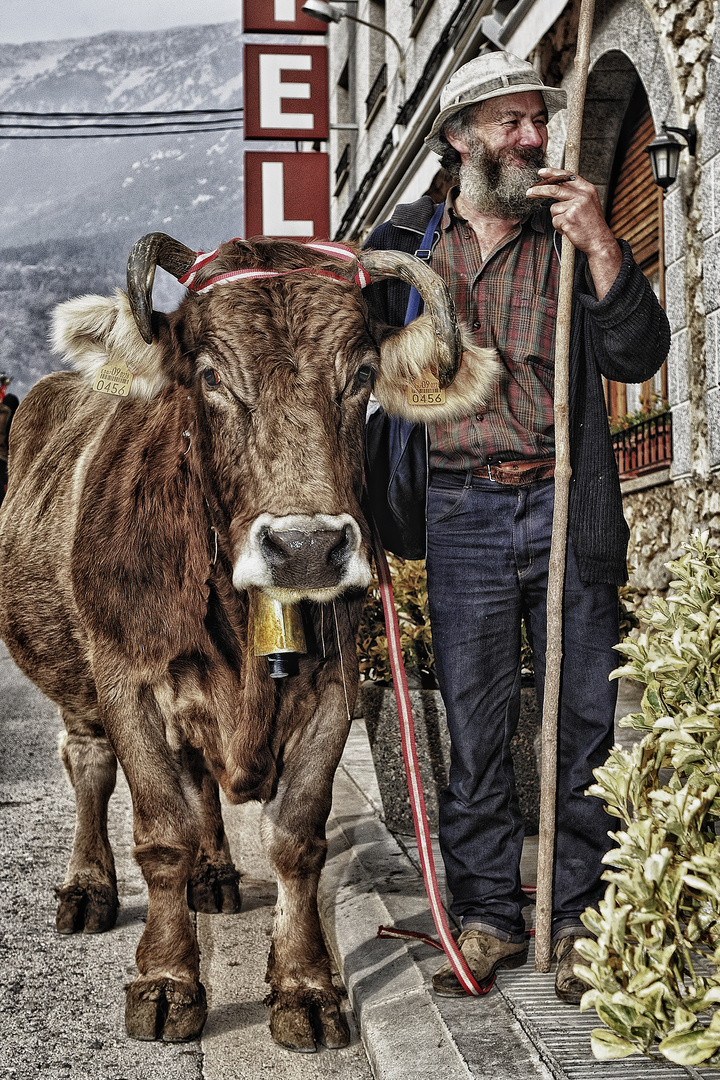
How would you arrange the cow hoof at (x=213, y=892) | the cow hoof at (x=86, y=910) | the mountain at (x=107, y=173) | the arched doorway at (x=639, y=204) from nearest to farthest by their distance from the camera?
the cow hoof at (x=86, y=910), the cow hoof at (x=213, y=892), the arched doorway at (x=639, y=204), the mountain at (x=107, y=173)

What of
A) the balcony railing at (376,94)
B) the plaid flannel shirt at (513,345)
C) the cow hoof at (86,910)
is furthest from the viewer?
the balcony railing at (376,94)

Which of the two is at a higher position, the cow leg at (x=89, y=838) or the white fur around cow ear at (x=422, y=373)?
the white fur around cow ear at (x=422, y=373)

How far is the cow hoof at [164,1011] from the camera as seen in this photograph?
300 cm

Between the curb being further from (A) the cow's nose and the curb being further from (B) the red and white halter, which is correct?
(B) the red and white halter

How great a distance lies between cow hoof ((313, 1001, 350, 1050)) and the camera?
2988 millimetres

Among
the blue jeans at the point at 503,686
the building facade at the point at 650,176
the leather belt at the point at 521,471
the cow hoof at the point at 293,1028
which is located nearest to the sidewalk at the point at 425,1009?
the cow hoof at the point at 293,1028

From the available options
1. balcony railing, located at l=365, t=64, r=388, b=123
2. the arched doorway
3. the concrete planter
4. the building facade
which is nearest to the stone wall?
the building facade

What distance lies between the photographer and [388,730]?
4648 mm

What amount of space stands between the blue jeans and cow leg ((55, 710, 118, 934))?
4.13ft

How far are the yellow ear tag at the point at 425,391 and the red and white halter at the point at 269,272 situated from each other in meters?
0.33

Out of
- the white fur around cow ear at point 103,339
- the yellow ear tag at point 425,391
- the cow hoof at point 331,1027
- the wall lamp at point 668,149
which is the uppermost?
the wall lamp at point 668,149

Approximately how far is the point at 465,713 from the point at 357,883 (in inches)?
40.7

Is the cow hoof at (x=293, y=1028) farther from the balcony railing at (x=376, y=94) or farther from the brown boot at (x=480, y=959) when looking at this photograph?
the balcony railing at (x=376, y=94)

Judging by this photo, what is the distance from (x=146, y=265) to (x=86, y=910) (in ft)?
7.03
